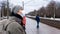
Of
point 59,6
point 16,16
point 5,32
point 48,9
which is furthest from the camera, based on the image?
point 48,9

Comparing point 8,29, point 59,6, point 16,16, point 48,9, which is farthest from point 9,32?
point 48,9

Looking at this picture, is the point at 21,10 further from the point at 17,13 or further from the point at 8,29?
the point at 8,29

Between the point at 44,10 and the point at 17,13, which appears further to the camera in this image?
the point at 44,10

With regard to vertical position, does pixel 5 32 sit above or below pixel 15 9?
below

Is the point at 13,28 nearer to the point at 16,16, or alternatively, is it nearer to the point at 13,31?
the point at 13,31

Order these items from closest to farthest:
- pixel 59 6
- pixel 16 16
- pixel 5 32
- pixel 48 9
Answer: pixel 5 32
pixel 16 16
pixel 59 6
pixel 48 9

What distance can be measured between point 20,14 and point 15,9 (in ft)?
0.28

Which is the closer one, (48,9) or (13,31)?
(13,31)

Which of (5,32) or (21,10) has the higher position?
(21,10)

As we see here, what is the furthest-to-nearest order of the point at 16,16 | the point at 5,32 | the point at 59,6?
1. the point at 59,6
2. the point at 16,16
3. the point at 5,32

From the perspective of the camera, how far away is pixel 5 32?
2.04 meters

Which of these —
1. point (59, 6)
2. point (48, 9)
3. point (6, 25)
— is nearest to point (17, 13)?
point (6, 25)

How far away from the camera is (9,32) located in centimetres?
205

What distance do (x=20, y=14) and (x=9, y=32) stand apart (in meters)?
0.37
